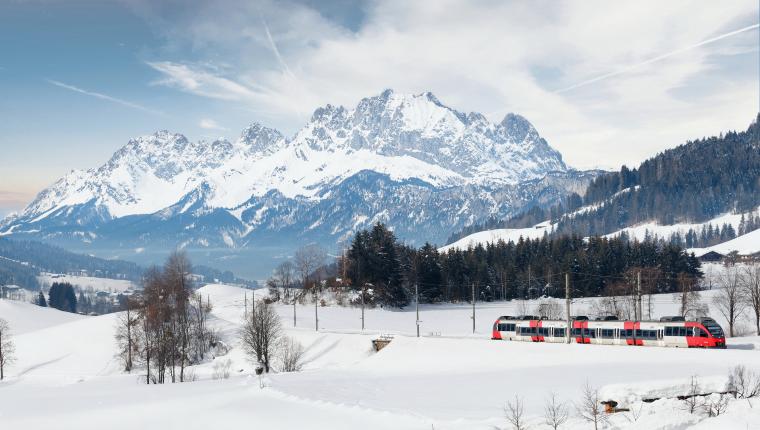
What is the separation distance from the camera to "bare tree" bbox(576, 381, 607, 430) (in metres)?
32.5

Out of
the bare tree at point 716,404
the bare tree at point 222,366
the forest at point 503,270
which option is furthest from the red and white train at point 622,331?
the forest at point 503,270

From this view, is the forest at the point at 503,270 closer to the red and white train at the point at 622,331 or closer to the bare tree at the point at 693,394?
the red and white train at the point at 622,331

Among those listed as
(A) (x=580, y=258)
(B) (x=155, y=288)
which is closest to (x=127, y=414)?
(B) (x=155, y=288)

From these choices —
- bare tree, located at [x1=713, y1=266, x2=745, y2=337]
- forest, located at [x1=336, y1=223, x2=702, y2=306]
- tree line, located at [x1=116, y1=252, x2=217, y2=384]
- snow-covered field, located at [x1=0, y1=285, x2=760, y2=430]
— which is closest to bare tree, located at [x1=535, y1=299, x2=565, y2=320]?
bare tree, located at [x1=713, y1=266, x2=745, y2=337]

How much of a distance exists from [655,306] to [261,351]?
267 feet

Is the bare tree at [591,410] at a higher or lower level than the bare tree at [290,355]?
higher

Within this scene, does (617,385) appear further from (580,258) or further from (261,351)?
(580,258)

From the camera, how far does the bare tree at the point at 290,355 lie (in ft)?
262

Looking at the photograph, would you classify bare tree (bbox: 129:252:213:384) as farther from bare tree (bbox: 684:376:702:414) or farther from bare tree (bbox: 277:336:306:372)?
bare tree (bbox: 684:376:702:414)

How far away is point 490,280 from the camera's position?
522ft

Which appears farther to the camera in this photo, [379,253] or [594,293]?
[594,293]

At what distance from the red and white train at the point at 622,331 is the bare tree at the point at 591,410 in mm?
22428

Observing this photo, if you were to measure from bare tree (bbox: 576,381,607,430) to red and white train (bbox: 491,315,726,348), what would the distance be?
22.4 metres

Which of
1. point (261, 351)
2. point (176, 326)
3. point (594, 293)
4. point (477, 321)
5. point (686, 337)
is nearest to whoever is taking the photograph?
point (686, 337)
